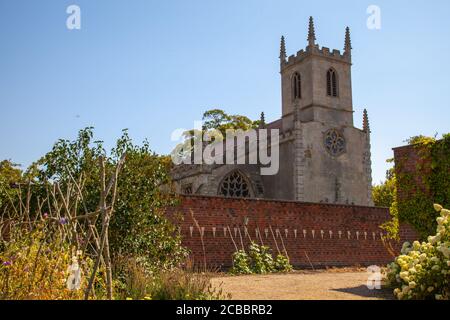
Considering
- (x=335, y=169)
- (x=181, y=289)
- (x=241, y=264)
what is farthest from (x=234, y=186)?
(x=181, y=289)

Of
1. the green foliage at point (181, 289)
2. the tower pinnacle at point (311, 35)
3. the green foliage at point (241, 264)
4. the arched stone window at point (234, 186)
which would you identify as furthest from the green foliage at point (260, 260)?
the tower pinnacle at point (311, 35)

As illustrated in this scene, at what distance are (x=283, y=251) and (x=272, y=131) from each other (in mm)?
22787

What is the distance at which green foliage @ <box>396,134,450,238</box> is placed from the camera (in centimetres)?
1166

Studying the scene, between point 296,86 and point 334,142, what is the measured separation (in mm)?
6719

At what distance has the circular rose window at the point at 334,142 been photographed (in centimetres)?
3897

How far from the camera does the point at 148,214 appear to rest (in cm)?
1066

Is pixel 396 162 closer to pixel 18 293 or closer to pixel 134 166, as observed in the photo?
pixel 134 166

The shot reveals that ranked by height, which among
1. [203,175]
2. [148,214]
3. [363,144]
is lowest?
[148,214]

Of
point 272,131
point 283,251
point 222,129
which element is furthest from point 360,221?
point 222,129

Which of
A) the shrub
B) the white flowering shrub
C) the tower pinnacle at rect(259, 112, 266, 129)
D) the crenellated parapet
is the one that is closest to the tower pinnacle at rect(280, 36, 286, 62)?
the crenellated parapet

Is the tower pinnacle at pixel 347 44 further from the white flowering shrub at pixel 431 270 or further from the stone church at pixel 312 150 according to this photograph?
the white flowering shrub at pixel 431 270

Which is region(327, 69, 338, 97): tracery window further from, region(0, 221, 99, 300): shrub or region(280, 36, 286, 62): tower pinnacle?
region(0, 221, 99, 300): shrub

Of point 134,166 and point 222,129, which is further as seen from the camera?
point 222,129
